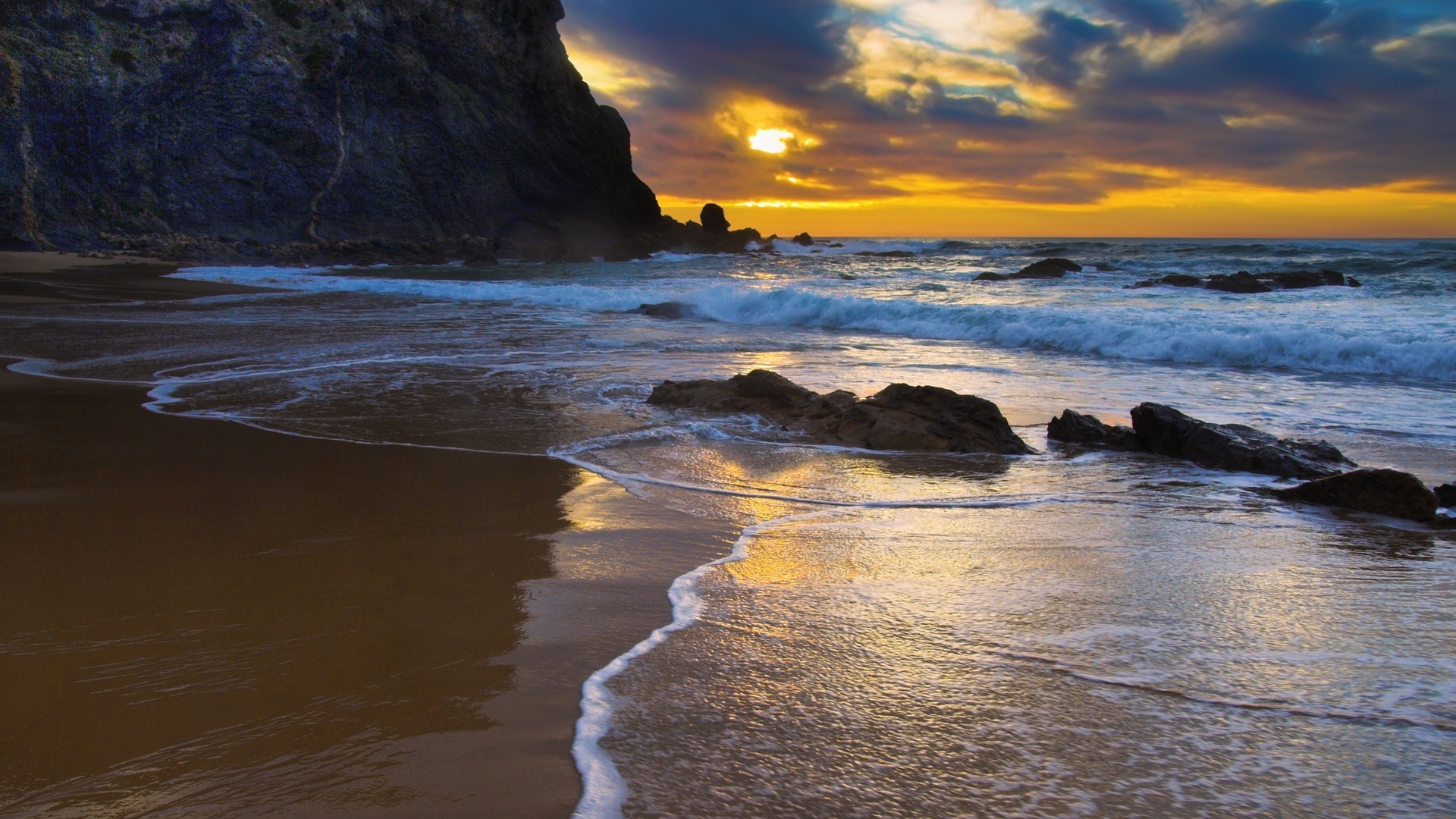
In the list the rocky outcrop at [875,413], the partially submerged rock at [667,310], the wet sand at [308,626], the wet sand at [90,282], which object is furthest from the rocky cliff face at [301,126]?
the wet sand at [308,626]

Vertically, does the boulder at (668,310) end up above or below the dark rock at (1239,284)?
below

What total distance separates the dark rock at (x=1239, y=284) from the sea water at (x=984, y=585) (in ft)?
39.5

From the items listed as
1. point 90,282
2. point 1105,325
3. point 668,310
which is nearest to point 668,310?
point 668,310

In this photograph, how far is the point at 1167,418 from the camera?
509 cm

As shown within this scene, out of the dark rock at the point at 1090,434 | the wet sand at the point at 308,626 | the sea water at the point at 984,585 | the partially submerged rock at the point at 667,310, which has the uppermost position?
the partially submerged rock at the point at 667,310

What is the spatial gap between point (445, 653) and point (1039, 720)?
1.41m

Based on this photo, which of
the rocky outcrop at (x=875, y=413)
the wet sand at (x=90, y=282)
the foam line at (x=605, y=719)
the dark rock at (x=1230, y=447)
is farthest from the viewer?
the wet sand at (x=90, y=282)

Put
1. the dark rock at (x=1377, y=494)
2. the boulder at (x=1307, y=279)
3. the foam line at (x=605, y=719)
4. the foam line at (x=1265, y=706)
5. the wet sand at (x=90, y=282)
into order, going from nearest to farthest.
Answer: the foam line at (x=605, y=719) < the foam line at (x=1265, y=706) < the dark rock at (x=1377, y=494) < the wet sand at (x=90, y=282) < the boulder at (x=1307, y=279)

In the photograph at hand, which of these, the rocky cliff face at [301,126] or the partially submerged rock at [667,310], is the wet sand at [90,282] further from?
the partially submerged rock at [667,310]

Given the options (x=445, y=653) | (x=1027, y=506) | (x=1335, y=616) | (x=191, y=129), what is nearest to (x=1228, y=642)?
(x=1335, y=616)

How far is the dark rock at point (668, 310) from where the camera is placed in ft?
52.3

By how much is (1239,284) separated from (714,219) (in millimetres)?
45160

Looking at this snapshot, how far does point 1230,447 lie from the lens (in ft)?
15.9

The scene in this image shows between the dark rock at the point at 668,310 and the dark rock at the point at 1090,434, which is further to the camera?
the dark rock at the point at 668,310
